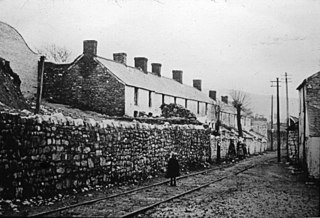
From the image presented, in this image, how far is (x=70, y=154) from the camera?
12.1 metres

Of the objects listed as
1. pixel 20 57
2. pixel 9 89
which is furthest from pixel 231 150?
pixel 9 89

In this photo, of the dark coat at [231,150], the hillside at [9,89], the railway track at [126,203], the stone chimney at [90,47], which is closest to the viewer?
the railway track at [126,203]

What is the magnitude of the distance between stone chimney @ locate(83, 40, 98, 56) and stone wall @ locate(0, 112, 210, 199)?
56.9 feet

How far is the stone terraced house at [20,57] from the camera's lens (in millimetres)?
26688

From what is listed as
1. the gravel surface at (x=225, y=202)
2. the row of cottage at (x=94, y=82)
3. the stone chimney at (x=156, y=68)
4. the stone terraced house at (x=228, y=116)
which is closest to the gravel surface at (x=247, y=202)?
the gravel surface at (x=225, y=202)

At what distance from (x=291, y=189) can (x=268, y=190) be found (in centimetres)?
99

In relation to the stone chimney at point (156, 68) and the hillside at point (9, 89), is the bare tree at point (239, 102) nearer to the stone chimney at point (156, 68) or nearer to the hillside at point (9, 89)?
the stone chimney at point (156, 68)

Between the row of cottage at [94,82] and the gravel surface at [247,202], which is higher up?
the row of cottage at [94,82]

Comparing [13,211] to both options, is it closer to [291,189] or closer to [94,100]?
[291,189]

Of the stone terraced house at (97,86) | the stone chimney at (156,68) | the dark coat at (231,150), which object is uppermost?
the stone chimney at (156,68)

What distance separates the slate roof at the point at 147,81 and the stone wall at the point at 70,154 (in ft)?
54.9

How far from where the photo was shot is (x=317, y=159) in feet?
60.2

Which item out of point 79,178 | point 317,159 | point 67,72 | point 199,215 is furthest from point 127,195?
point 67,72

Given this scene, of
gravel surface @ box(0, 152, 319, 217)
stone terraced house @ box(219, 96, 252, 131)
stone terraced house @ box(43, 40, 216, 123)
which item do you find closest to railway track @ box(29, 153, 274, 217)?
gravel surface @ box(0, 152, 319, 217)
